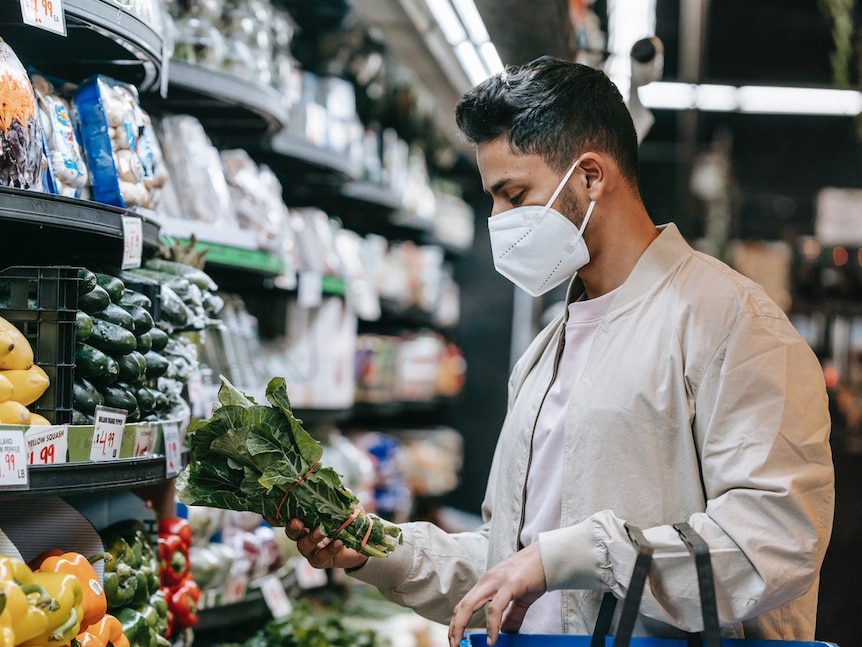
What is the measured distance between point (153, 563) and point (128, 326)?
60 cm

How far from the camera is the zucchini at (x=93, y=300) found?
1.95 metres

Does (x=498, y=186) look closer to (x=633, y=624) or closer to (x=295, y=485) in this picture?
(x=295, y=485)

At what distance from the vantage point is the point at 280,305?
4.63m

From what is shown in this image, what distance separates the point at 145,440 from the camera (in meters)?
2.06

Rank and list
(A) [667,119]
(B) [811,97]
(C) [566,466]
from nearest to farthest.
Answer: (C) [566,466]
(B) [811,97]
(A) [667,119]

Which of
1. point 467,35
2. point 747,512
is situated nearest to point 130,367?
point 747,512

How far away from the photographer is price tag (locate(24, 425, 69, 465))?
65.7 inches

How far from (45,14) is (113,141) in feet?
1.51

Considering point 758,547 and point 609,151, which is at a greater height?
point 609,151

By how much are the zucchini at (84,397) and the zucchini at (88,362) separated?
0.02m

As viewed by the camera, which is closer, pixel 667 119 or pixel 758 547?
pixel 758 547

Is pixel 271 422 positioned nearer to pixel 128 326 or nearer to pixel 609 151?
pixel 128 326

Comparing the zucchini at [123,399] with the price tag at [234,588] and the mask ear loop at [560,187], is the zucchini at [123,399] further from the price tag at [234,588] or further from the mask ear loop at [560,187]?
the price tag at [234,588]

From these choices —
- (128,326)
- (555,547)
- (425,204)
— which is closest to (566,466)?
(555,547)
